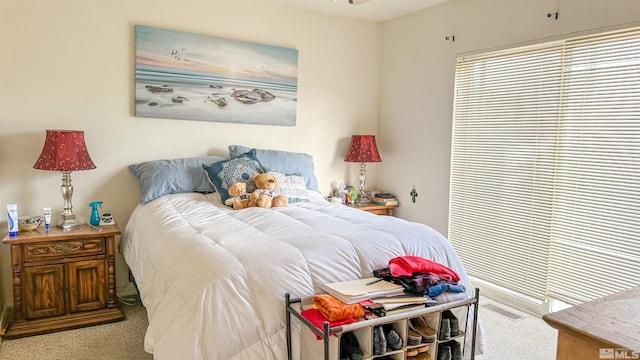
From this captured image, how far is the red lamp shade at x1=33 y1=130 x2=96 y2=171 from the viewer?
285 centimetres

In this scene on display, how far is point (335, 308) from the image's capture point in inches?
67.1

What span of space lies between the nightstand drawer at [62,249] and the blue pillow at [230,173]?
0.89m

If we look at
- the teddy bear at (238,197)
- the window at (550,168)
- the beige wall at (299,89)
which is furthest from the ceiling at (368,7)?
the teddy bear at (238,197)

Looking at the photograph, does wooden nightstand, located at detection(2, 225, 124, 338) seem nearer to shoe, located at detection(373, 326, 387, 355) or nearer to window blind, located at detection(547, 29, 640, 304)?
shoe, located at detection(373, 326, 387, 355)

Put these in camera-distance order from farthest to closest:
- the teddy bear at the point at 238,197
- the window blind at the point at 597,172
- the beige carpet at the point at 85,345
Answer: the teddy bear at the point at 238,197 → the window blind at the point at 597,172 → the beige carpet at the point at 85,345

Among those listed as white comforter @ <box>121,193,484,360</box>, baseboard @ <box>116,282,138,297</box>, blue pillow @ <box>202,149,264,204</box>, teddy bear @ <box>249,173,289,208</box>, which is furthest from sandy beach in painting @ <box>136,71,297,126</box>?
baseboard @ <box>116,282,138,297</box>

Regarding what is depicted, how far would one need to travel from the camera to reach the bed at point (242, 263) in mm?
1729

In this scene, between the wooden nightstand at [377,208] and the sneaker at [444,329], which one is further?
the wooden nightstand at [377,208]

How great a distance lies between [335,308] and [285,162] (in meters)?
2.20

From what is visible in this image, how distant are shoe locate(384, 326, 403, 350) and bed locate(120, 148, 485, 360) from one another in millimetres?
314

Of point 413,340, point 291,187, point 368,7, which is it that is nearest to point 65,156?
point 291,187

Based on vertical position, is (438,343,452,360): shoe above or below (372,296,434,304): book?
below

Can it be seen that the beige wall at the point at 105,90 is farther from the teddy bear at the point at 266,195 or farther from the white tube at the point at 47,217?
the teddy bear at the point at 266,195

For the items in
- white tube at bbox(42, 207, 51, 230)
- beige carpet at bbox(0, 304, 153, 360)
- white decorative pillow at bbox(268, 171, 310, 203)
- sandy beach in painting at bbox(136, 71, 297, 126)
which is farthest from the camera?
sandy beach in painting at bbox(136, 71, 297, 126)
